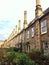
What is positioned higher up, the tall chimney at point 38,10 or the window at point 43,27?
the tall chimney at point 38,10

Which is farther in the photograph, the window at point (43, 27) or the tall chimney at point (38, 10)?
the tall chimney at point (38, 10)

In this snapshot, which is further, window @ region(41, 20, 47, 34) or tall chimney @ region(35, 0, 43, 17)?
tall chimney @ region(35, 0, 43, 17)

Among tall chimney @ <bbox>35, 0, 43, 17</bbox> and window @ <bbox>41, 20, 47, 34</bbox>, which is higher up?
tall chimney @ <bbox>35, 0, 43, 17</bbox>

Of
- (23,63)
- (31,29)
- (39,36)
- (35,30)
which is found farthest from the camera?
(31,29)

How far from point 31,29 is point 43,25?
20.0ft

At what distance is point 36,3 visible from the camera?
33375 mm

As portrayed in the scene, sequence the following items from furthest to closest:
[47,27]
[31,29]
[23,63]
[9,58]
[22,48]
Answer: [22,48] → [31,29] → [47,27] → [9,58] → [23,63]

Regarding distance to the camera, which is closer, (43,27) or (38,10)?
(43,27)

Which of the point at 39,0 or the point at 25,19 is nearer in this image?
the point at 39,0

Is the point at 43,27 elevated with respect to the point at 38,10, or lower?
lower

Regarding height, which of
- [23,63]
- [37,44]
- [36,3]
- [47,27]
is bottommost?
[23,63]

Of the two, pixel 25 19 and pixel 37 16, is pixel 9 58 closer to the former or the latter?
pixel 37 16

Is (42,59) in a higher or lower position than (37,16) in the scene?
lower

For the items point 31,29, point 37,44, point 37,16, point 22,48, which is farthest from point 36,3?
point 22,48
